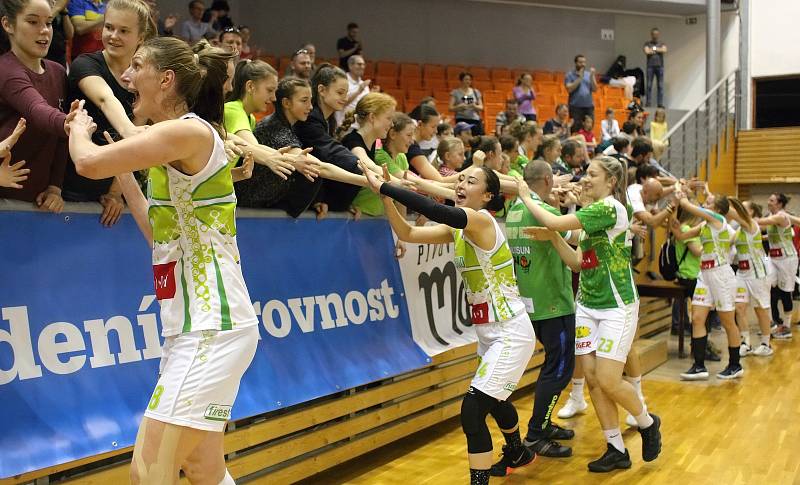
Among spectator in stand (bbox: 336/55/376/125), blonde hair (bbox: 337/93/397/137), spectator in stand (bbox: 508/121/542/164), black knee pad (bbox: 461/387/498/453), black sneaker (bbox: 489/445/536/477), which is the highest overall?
spectator in stand (bbox: 336/55/376/125)

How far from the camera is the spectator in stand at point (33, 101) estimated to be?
3.12 m

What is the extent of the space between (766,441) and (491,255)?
300 centimetres

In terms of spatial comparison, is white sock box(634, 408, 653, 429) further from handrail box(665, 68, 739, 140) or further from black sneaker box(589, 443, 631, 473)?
handrail box(665, 68, 739, 140)

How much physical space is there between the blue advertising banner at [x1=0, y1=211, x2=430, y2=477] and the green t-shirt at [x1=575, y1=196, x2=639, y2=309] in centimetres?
162

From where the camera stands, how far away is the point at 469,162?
295 inches

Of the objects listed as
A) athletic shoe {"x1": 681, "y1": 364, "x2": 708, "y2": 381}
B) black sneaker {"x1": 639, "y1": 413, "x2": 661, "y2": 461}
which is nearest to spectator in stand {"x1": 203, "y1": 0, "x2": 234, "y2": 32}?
athletic shoe {"x1": 681, "y1": 364, "x2": 708, "y2": 381}

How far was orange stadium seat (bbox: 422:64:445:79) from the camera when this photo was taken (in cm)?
1656

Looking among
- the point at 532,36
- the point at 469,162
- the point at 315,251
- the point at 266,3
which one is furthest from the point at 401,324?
the point at 532,36

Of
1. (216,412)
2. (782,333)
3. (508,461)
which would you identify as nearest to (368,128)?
(508,461)

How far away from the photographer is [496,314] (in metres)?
4.68

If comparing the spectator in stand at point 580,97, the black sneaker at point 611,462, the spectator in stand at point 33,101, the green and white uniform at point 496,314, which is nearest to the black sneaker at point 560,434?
the black sneaker at point 611,462

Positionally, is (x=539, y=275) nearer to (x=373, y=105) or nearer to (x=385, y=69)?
(x=373, y=105)

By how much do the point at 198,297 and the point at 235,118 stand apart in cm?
196

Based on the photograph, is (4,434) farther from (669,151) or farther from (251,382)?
(669,151)
